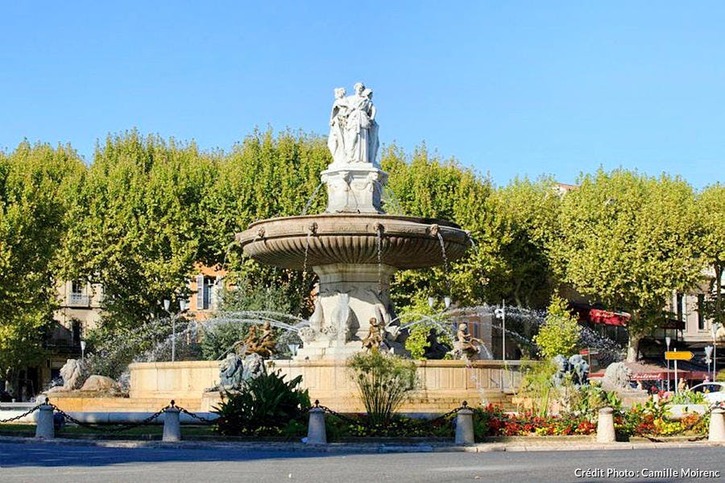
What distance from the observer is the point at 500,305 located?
54906 millimetres

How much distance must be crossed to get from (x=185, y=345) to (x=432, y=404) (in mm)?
24634

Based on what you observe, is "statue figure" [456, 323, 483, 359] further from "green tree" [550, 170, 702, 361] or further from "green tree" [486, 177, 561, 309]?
"green tree" [550, 170, 702, 361]

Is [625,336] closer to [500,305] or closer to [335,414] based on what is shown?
[500,305]

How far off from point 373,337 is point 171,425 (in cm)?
765

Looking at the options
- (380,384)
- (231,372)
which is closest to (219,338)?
(231,372)

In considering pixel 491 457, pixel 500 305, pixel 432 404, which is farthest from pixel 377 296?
pixel 500 305

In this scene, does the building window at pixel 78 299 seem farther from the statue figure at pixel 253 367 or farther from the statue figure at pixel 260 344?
the statue figure at pixel 253 367

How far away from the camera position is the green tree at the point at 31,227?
137 feet

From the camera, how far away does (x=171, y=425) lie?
2133cm

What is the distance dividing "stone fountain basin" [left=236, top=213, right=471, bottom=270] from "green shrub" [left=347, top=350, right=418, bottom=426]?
6180 millimetres

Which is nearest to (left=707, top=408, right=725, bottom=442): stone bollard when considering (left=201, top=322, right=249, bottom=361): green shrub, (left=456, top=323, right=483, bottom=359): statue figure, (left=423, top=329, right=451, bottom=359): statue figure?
(left=456, top=323, right=483, bottom=359): statue figure

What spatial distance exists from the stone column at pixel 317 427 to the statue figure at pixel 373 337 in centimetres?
705

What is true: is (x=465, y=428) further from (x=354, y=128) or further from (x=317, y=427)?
(x=354, y=128)

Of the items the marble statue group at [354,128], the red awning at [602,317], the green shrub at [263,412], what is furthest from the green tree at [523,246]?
the green shrub at [263,412]
